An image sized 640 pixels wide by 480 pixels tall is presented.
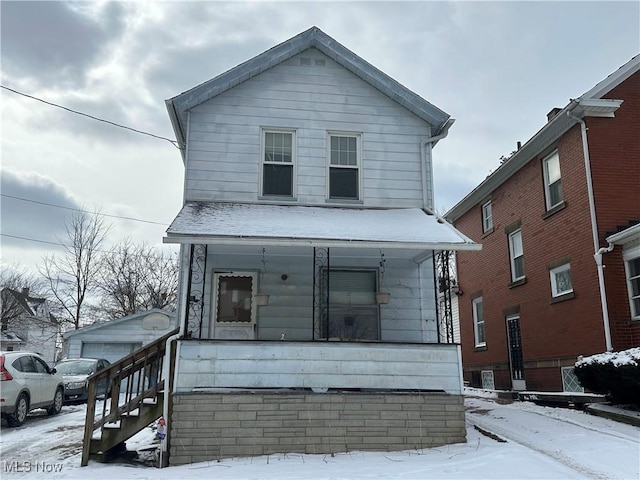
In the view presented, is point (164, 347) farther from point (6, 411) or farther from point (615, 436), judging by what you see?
point (615, 436)

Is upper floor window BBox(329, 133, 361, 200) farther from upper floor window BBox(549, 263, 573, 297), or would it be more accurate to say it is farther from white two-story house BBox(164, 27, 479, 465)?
upper floor window BBox(549, 263, 573, 297)

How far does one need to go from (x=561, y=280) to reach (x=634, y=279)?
2.35 m

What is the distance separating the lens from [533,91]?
48.0ft

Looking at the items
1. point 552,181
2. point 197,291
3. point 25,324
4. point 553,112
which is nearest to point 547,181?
point 552,181

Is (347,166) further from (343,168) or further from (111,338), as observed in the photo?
(111,338)

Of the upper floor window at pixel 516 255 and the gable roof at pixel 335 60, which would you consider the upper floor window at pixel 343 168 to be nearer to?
the gable roof at pixel 335 60

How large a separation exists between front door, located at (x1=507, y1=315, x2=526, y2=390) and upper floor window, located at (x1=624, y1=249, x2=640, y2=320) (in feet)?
14.7

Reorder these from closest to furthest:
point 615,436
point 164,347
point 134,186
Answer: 1. point 615,436
2. point 164,347
3. point 134,186

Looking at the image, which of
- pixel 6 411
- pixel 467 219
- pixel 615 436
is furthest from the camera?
pixel 467 219

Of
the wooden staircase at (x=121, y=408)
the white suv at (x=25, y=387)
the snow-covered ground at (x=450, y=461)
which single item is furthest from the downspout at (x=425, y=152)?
the white suv at (x=25, y=387)

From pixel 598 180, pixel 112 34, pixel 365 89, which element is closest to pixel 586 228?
pixel 598 180

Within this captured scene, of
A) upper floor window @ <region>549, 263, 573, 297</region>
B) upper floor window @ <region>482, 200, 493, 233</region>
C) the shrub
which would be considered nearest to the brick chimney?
upper floor window @ <region>482, 200, 493, 233</region>

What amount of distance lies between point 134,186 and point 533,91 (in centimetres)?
1255

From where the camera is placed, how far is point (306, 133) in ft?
33.5
